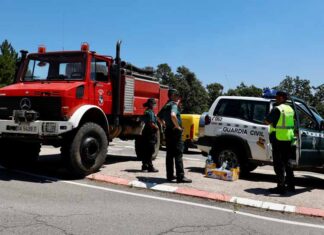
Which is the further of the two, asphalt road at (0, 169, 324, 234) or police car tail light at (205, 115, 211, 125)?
police car tail light at (205, 115, 211, 125)

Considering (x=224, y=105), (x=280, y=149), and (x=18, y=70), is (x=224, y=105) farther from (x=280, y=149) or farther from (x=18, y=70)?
(x=18, y=70)

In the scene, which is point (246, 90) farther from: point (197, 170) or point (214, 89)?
point (197, 170)

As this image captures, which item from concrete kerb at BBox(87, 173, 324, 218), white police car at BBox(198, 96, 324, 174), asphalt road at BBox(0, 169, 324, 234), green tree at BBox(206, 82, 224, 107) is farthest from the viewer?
green tree at BBox(206, 82, 224, 107)

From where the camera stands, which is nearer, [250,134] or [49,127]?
[49,127]

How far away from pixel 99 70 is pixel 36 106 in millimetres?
1738

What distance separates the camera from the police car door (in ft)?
27.5

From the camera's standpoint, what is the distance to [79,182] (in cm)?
823

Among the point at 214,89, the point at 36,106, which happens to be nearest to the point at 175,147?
the point at 36,106

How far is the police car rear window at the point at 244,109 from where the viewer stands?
9.30 meters

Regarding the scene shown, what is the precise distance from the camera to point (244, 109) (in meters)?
9.52

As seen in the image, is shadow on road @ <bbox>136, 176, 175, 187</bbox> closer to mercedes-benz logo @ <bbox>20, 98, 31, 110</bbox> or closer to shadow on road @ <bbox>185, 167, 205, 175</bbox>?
shadow on road @ <bbox>185, 167, 205, 175</bbox>

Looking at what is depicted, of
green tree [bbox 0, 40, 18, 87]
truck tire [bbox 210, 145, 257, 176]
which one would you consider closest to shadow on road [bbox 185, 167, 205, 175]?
truck tire [bbox 210, 145, 257, 176]

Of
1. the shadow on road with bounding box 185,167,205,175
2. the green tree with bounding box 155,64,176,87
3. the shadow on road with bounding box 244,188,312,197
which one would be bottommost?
the shadow on road with bounding box 244,188,312,197

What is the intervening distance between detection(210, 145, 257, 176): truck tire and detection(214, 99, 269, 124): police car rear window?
737 mm
